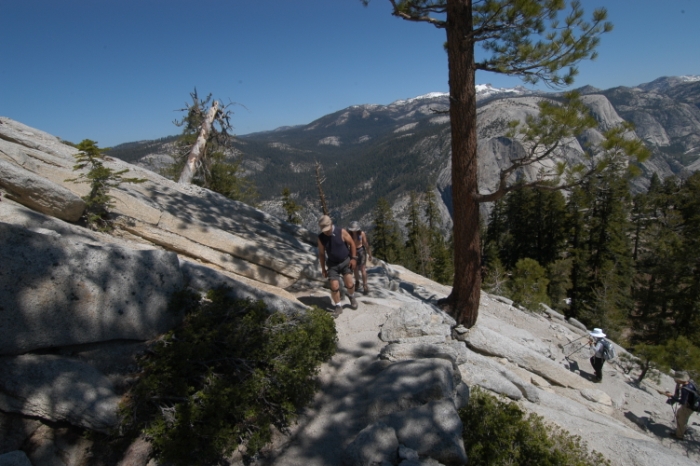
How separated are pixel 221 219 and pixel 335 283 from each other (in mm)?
4098

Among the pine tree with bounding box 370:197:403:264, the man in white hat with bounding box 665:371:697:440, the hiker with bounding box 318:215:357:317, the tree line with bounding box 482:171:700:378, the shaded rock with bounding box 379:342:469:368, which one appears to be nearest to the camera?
the shaded rock with bounding box 379:342:469:368

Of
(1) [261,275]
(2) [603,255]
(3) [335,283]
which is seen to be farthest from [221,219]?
(2) [603,255]

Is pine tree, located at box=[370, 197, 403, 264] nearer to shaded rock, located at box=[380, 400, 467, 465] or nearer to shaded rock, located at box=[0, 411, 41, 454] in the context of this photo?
shaded rock, located at box=[380, 400, 467, 465]

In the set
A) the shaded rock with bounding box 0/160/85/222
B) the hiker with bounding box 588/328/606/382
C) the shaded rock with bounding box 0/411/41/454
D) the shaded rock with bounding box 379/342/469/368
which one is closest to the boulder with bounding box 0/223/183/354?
the shaded rock with bounding box 0/411/41/454

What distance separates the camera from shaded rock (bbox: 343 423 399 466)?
3.24 meters

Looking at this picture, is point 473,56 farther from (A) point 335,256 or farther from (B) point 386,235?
(B) point 386,235

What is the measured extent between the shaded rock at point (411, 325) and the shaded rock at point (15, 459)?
4506 millimetres

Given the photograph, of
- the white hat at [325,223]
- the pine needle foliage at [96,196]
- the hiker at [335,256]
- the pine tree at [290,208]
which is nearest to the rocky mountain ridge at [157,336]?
the pine needle foliage at [96,196]

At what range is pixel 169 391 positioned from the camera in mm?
3678

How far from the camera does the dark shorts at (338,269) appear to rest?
7.04 metres

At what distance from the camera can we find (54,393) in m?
3.36

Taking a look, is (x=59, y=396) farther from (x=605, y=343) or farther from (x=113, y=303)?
(x=605, y=343)

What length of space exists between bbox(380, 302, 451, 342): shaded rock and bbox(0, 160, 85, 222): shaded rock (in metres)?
6.42

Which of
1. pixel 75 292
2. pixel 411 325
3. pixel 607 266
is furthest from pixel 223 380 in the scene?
pixel 607 266
